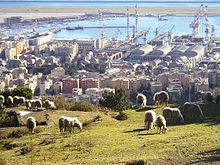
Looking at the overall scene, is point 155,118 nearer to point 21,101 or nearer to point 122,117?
point 122,117

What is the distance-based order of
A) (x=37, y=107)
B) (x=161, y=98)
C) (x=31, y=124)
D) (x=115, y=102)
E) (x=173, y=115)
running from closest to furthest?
(x=31, y=124), (x=173, y=115), (x=37, y=107), (x=161, y=98), (x=115, y=102)

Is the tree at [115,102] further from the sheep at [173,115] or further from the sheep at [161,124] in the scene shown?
the sheep at [161,124]

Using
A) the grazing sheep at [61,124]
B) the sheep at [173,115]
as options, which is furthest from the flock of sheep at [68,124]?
the sheep at [173,115]

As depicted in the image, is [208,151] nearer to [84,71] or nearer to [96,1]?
[84,71]

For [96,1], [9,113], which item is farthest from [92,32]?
[96,1]

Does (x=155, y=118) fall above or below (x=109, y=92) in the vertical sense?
above

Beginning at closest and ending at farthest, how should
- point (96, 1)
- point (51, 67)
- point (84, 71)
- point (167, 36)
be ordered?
1. point (84, 71)
2. point (51, 67)
3. point (167, 36)
4. point (96, 1)

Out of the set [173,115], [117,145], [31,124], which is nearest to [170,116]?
[173,115]
